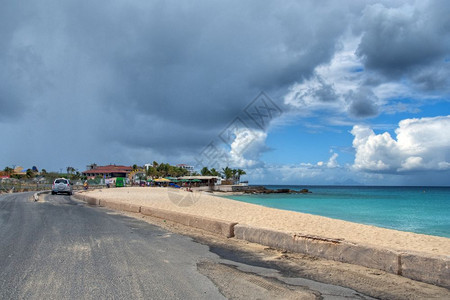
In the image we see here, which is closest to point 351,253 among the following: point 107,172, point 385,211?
point 385,211

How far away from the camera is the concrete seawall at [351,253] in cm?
530

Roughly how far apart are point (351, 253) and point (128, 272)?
3935 millimetres

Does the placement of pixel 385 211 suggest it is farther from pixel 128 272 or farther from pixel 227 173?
pixel 227 173

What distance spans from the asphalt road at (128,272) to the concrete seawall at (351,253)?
1348mm

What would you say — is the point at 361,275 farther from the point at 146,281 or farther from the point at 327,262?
the point at 146,281

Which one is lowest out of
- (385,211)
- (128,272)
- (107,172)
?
(385,211)

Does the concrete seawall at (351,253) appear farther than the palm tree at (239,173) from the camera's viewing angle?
No

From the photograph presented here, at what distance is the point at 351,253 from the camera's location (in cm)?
650

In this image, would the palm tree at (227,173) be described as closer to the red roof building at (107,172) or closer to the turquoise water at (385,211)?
the red roof building at (107,172)

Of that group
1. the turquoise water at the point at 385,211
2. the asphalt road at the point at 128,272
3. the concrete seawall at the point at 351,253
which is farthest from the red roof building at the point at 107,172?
the asphalt road at the point at 128,272

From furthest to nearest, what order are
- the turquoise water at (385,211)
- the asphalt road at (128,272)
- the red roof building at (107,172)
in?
the red roof building at (107,172)
the turquoise water at (385,211)
the asphalt road at (128,272)

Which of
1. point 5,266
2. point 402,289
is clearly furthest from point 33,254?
point 402,289

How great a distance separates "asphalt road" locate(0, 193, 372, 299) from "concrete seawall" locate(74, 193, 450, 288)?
4.42 feet

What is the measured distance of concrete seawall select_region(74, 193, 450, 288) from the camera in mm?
5305
